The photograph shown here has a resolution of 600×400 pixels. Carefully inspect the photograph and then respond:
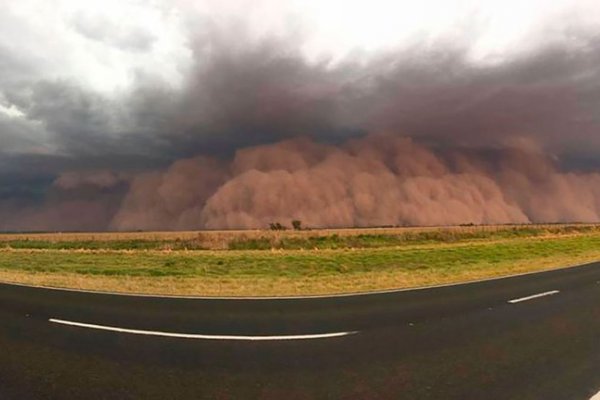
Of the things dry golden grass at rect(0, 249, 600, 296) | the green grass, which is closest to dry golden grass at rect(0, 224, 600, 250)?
the green grass

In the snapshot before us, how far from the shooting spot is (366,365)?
7.04 m

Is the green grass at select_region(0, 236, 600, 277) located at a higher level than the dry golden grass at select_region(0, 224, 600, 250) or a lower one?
lower

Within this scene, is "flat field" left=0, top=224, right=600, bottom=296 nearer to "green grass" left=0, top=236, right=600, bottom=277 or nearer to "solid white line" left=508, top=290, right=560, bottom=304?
"green grass" left=0, top=236, right=600, bottom=277

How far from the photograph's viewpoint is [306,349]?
806 centimetres

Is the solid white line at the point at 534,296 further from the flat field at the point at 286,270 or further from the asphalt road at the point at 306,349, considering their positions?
the flat field at the point at 286,270

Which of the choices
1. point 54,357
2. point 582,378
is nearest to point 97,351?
point 54,357

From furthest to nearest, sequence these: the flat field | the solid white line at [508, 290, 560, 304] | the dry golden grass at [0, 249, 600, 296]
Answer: the flat field < the dry golden grass at [0, 249, 600, 296] < the solid white line at [508, 290, 560, 304]

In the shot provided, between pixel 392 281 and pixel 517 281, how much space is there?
487cm

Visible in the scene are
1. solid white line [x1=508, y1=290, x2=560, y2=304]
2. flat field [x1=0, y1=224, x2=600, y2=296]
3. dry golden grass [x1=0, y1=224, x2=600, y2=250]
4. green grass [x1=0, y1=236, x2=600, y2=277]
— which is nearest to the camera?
solid white line [x1=508, y1=290, x2=560, y2=304]

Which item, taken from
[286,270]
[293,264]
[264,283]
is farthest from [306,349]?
[293,264]

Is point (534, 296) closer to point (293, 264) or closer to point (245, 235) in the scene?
point (293, 264)

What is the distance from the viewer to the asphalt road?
6105 millimetres

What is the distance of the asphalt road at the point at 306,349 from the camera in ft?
20.0

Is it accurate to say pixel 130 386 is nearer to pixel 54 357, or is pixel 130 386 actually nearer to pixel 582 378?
pixel 54 357
